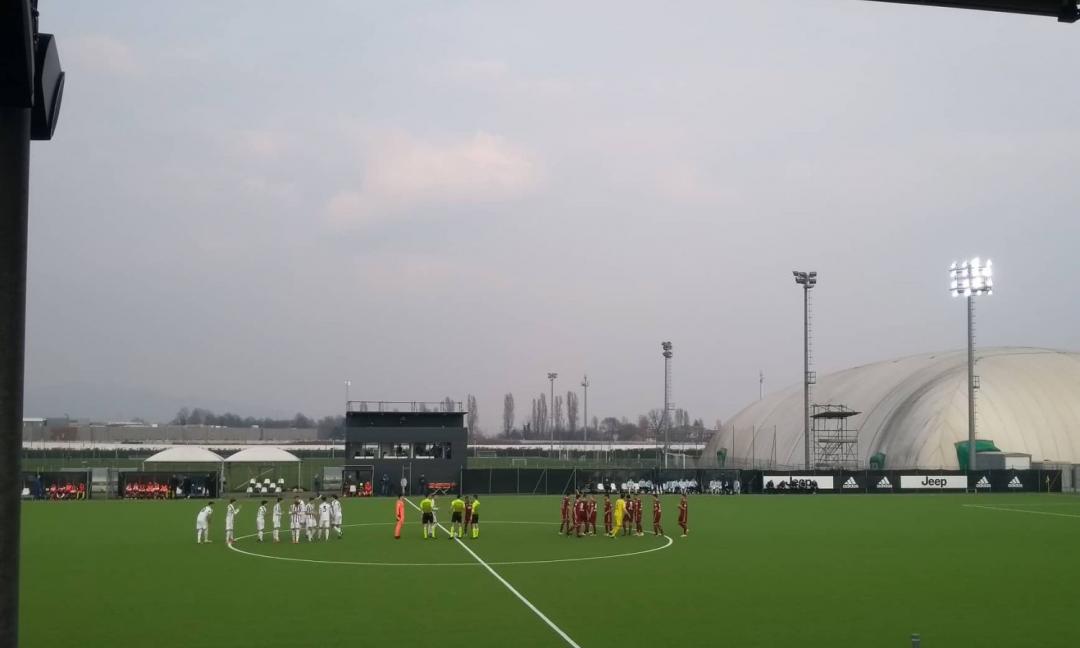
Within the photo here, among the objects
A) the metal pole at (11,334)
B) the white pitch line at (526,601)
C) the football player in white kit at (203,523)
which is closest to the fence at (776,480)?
the football player in white kit at (203,523)

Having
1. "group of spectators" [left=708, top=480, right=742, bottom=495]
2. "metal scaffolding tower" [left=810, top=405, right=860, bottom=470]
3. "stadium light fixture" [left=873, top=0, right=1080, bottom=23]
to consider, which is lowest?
"group of spectators" [left=708, top=480, right=742, bottom=495]

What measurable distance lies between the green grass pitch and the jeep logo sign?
3113 cm

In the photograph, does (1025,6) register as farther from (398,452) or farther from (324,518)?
(398,452)

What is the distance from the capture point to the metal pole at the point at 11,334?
1059cm

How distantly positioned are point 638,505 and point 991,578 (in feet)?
44.5

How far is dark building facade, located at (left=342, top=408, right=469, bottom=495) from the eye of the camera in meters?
65.4

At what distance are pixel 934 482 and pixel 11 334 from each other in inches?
2699

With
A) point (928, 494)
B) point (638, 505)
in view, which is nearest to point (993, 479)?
point (928, 494)

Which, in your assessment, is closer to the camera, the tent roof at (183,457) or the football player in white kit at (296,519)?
the football player in white kit at (296,519)

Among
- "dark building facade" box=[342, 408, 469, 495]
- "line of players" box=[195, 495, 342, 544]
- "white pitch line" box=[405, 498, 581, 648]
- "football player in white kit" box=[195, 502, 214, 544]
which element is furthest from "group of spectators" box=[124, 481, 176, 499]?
"white pitch line" box=[405, 498, 581, 648]

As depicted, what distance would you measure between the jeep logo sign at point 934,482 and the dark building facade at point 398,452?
105 feet

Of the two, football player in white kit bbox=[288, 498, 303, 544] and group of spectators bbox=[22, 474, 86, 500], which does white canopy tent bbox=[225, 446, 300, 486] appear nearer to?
group of spectators bbox=[22, 474, 86, 500]

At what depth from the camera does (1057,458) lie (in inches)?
3081

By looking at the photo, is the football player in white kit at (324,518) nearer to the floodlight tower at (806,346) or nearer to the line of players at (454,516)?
the line of players at (454,516)
